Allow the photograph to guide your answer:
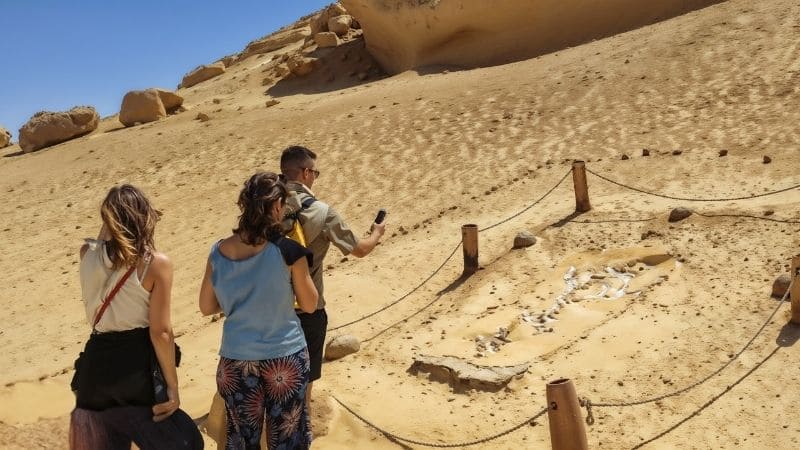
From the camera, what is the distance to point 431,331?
23.8 ft

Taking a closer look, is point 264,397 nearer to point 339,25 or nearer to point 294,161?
point 294,161

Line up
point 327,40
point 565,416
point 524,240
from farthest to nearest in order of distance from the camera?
1. point 327,40
2. point 524,240
3. point 565,416

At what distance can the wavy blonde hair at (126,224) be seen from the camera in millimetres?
3141

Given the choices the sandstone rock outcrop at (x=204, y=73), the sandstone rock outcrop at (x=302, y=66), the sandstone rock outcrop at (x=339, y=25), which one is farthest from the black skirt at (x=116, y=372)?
the sandstone rock outcrop at (x=204, y=73)

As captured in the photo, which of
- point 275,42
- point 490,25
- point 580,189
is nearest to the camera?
A: point 580,189

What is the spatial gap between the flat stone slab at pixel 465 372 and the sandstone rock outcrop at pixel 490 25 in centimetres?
1184

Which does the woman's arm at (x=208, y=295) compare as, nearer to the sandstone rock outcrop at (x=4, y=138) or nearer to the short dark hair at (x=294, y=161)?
the short dark hair at (x=294, y=161)

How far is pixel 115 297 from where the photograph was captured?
125 inches

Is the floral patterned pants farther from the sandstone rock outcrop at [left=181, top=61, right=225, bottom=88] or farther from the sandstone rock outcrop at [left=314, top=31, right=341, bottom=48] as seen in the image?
the sandstone rock outcrop at [left=181, top=61, right=225, bottom=88]

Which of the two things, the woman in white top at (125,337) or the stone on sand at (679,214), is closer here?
the woman in white top at (125,337)

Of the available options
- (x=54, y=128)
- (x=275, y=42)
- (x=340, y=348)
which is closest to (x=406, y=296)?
(x=340, y=348)

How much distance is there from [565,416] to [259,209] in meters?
1.91

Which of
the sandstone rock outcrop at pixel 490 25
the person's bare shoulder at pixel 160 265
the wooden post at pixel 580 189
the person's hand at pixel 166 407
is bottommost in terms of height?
the wooden post at pixel 580 189

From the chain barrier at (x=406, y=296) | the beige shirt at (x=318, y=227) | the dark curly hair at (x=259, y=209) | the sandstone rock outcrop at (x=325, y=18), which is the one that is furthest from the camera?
the sandstone rock outcrop at (x=325, y=18)
